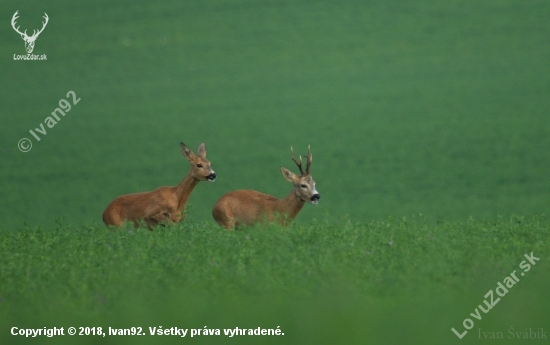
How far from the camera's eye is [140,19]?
3831 centimetres

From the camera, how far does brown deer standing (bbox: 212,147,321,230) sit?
1402cm

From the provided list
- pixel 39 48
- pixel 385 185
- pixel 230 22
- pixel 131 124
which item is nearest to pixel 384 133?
pixel 385 185

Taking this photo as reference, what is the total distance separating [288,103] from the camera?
104ft

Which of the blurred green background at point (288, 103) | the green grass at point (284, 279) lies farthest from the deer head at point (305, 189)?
the blurred green background at point (288, 103)

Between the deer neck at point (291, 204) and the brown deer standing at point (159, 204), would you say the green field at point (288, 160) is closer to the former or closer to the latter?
the brown deer standing at point (159, 204)

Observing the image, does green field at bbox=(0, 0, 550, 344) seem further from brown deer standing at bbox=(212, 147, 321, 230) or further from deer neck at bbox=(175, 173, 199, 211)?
deer neck at bbox=(175, 173, 199, 211)

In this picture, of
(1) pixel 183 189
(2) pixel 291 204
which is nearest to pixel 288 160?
(1) pixel 183 189

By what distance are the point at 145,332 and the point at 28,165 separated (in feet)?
68.9

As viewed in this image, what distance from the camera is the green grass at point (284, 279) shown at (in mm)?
6316

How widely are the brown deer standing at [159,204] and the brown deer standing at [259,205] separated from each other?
0.52 m

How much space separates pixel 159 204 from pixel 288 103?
17950 millimetres

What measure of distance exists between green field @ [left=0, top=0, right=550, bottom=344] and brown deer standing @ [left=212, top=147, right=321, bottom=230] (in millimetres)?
656

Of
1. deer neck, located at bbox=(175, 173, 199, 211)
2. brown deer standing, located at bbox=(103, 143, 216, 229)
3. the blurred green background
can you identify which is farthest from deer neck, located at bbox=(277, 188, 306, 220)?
the blurred green background

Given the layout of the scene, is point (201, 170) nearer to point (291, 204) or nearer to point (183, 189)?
point (183, 189)
